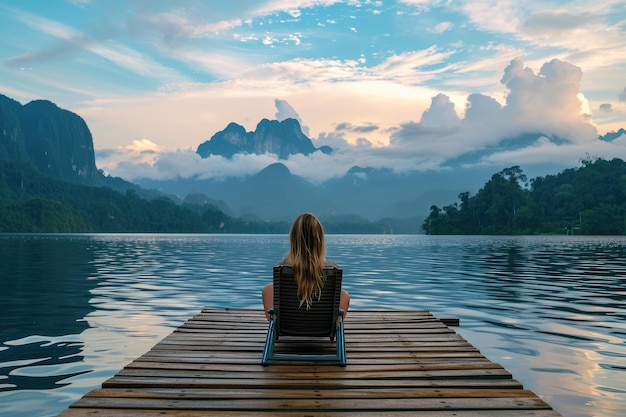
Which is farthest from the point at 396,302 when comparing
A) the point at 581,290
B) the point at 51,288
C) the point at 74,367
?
the point at 51,288

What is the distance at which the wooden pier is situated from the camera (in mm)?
6461

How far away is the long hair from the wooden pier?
49.2 inches

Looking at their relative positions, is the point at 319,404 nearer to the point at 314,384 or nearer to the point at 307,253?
the point at 314,384

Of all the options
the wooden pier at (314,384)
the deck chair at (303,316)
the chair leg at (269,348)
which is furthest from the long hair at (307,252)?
the wooden pier at (314,384)

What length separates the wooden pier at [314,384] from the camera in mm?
6461

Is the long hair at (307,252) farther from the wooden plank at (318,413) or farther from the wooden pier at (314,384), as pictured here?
the wooden plank at (318,413)

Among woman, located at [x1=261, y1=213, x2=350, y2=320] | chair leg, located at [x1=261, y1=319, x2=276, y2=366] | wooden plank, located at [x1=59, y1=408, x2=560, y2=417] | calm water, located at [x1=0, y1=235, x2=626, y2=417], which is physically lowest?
calm water, located at [x1=0, y1=235, x2=626, y2=417]

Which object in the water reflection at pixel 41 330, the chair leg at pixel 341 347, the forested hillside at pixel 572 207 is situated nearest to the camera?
the chair leg at pixel 341 347

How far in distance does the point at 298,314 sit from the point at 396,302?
1304 cm

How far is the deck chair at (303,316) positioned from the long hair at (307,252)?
15 centimetres

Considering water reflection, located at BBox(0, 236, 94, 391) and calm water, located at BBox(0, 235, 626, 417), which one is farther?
water reflection, located at BBox(0, 236, 94, 391)

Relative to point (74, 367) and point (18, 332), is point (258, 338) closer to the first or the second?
point (74, 367)

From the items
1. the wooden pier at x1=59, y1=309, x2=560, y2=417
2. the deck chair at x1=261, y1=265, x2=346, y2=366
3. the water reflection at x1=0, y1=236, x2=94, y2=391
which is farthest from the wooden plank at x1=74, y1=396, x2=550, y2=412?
the water reflection at x1=0, y1=236, x2=94, y2=391

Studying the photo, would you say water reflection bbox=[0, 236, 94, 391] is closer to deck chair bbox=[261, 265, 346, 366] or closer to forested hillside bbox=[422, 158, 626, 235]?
deck chair bbox=[261, 265, 346, 366]
